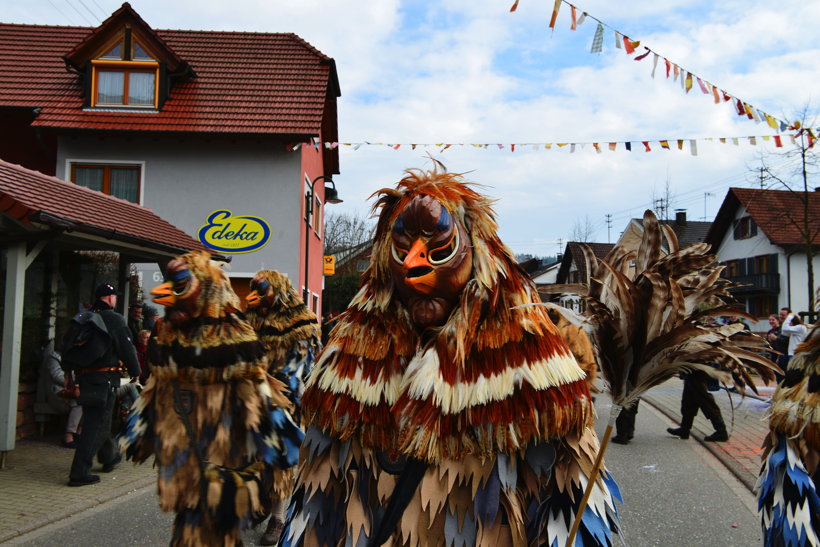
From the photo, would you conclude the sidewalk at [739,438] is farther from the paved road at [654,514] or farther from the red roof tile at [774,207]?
the red roof tile at [774,207]

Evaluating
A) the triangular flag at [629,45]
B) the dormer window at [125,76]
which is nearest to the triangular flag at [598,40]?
the triangular flag at [629,45]

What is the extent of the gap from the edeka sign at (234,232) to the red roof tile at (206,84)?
2089 millimetres

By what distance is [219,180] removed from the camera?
15.7 meters

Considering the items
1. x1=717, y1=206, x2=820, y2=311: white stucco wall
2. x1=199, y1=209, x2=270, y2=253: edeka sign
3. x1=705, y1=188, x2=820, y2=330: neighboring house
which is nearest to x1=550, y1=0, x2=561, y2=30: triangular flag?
x1=199, y1=209, x2=270, y2=253: edeka sign

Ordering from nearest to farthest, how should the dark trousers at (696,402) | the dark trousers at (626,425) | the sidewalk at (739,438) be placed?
the sidewalk at (739,438) → the dark trousers at (696,402) → the dark trousers at (626,425)

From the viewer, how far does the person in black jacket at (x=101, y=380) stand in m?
6.29

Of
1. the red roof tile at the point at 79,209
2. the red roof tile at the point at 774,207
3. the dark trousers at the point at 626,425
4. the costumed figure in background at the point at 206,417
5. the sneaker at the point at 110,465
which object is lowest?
the sneaker at the point at 110,465

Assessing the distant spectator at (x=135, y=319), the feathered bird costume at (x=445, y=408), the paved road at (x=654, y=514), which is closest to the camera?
the feathered bird costume at (x=445, y=408)

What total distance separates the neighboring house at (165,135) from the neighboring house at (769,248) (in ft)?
91.7

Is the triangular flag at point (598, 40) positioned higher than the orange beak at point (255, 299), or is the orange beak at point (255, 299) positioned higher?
the triangular flag at point (598, 40)

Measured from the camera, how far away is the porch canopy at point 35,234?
654 centimetres

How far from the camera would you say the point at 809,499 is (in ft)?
Answer: 8.50

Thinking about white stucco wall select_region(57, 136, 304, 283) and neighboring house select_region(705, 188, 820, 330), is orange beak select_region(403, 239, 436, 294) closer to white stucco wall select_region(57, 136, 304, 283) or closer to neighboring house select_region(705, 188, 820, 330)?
white stucco wall select_region(57, 136, 304, 283)

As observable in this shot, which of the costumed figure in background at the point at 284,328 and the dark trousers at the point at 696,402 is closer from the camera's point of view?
the costumed figure in background at the point at 284,328
